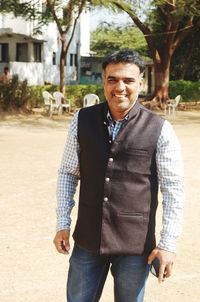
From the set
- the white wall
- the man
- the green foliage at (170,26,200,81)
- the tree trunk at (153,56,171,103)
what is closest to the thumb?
the man

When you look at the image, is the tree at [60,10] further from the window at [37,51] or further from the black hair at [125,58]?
the black hair at [125,58]

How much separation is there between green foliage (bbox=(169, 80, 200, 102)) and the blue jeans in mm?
25016

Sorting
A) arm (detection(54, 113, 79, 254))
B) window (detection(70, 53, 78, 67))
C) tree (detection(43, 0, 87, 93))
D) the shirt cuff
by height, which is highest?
tree (detection(43, 0, 87, 93))

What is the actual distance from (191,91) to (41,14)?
337 inches

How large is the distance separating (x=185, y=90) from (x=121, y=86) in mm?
25268

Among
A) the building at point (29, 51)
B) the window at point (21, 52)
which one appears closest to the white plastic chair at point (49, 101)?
the building at point (29, 51)

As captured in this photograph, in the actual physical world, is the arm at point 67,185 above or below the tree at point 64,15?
below

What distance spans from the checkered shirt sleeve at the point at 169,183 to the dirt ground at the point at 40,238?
162cm

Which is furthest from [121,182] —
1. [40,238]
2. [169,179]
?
[40,238]

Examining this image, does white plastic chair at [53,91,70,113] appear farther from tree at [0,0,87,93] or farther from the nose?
the nose

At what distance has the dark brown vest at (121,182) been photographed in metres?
2.33

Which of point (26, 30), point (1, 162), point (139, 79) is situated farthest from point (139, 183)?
point (26, 30)

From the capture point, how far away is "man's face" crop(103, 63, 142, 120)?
2336mm

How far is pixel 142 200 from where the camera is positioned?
7.73ft
